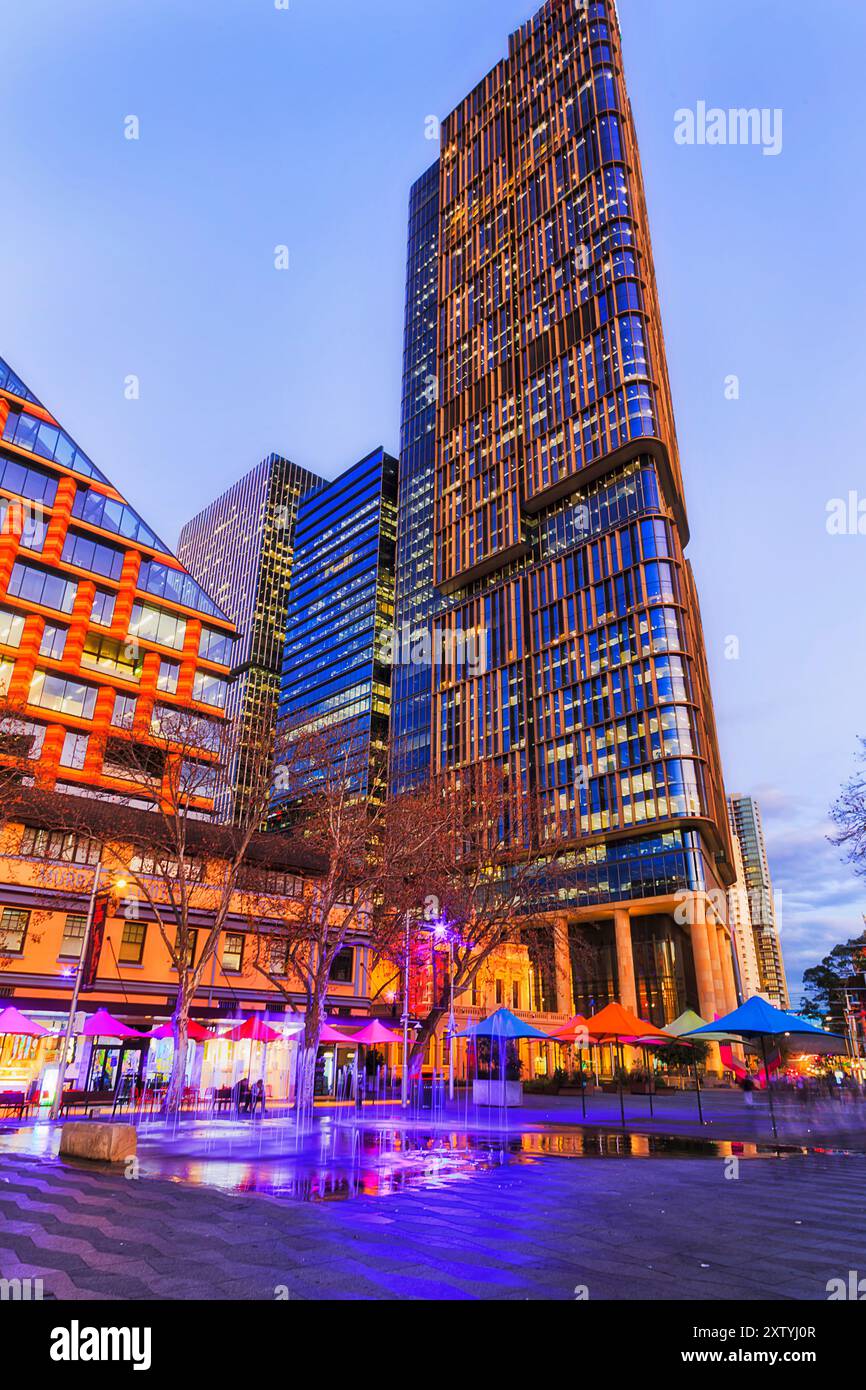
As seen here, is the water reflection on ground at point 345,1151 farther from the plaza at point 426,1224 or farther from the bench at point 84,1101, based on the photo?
the bench at point 84,1101

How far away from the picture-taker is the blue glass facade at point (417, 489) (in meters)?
109

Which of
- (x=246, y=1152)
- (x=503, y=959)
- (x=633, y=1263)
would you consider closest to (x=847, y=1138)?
(x=246, y=1152)

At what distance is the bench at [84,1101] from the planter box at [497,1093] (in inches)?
568

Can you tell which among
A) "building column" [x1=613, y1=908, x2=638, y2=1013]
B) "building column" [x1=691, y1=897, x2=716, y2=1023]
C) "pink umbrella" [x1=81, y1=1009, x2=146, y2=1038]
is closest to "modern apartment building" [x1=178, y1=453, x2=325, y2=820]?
"building column" [x1=613, y1=908, x2=638, y2=1013]

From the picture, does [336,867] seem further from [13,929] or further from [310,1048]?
[13,929]

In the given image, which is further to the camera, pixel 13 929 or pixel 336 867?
pixel 13 929

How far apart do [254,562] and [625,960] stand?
123242 millimetres

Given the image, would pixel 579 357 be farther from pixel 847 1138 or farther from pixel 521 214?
pixel 847 1138

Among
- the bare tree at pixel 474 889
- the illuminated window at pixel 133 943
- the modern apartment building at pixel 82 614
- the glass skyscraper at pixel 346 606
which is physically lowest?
the illuminated window at pixel 133 943

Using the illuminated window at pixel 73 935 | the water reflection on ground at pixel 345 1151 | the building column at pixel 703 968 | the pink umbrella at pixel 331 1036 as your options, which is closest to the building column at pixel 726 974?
the building column at pixel 703 968

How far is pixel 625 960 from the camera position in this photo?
74.4 metres

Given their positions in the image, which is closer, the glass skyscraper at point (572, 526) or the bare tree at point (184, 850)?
the bare tree at point (184, 850)

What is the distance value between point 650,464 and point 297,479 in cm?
10760

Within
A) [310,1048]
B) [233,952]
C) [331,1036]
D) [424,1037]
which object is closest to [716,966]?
[424,1037]
